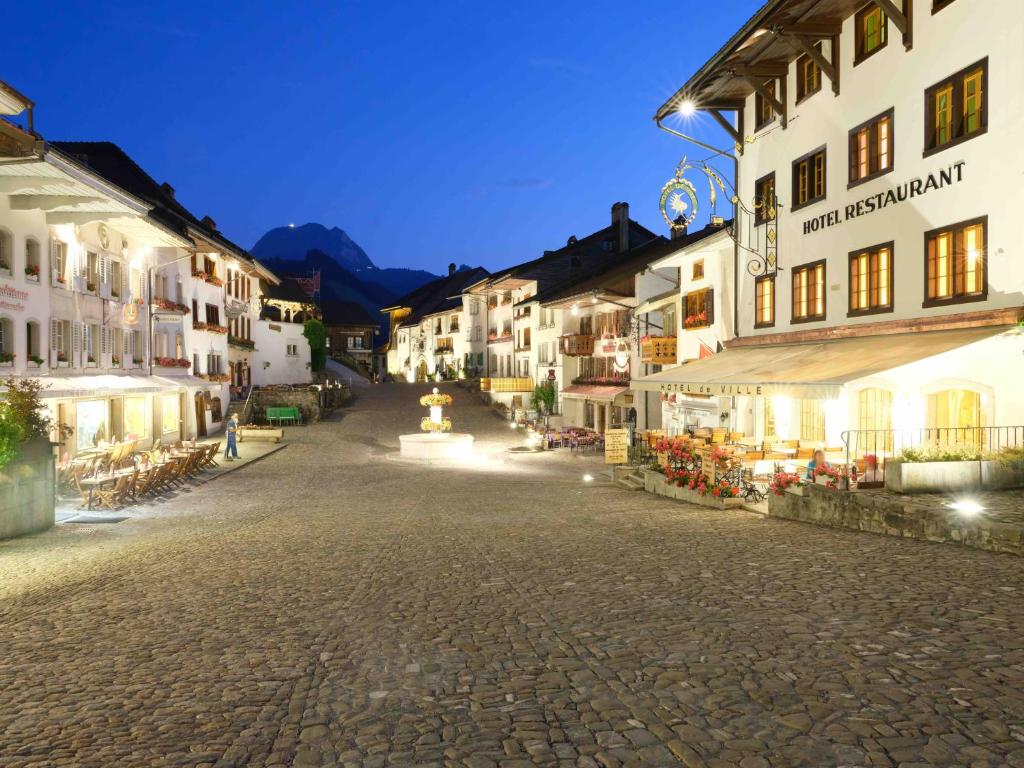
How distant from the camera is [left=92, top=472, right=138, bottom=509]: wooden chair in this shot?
18.8m

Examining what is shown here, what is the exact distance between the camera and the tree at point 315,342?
224 ft

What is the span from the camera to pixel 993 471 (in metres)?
14.0

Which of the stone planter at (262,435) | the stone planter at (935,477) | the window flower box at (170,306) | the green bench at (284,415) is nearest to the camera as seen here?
the stone planter at (935,477)

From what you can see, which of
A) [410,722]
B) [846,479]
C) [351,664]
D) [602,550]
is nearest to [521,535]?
[602,550]

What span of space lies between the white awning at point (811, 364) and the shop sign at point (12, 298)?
18.2 metres

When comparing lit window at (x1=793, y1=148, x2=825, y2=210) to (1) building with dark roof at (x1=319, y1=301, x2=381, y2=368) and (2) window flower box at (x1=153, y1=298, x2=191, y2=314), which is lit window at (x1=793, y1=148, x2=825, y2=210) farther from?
(1) building with dark roof at (x1=319, y1=301, x2=381, y2=368)

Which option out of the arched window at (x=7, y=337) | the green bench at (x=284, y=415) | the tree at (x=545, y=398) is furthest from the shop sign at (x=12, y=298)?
the tree at (x=545, y=398)

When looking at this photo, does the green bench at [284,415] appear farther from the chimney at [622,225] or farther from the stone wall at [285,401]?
the chimney at [622,225]

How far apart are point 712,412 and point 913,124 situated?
13726mm

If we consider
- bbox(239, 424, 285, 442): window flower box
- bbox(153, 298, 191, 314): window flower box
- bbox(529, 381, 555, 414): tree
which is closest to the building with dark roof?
bbox(529, 381, 555, 414): tree

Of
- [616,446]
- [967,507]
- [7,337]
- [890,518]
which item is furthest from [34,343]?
[967,507]

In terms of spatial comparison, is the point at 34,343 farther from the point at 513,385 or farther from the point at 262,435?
the point at 513,385

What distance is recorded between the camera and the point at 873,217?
19.8 metres

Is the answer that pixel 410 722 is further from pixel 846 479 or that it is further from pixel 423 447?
pixel 423 447
